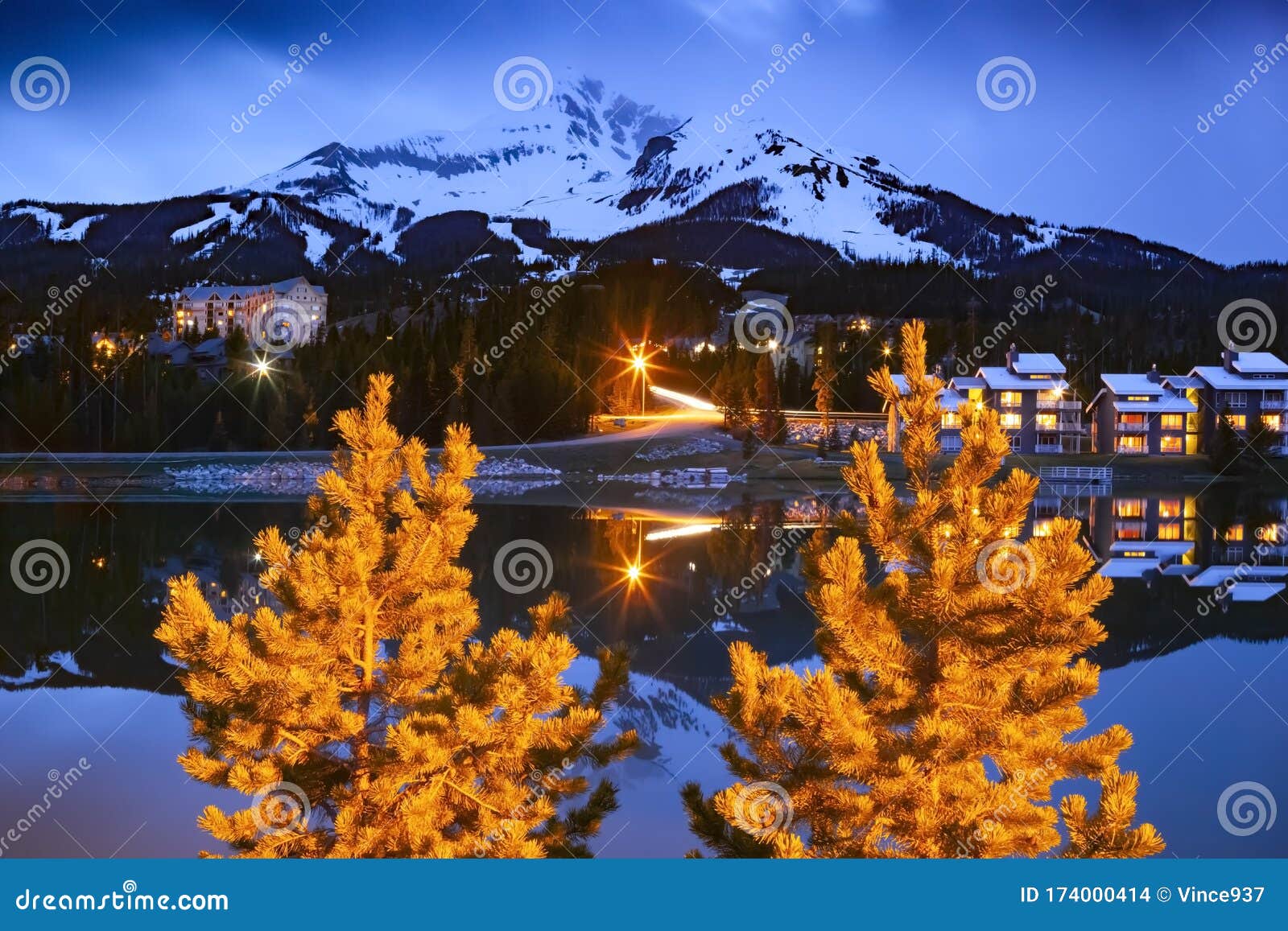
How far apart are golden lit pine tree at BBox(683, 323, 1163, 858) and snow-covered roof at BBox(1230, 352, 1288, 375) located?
22.2 metres

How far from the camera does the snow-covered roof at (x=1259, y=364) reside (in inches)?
836

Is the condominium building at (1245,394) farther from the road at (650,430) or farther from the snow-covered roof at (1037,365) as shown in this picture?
the road at (650,430)

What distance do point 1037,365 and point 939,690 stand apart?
23748 mm

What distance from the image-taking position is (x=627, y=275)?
42.3 m

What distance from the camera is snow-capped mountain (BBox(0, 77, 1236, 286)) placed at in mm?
28281

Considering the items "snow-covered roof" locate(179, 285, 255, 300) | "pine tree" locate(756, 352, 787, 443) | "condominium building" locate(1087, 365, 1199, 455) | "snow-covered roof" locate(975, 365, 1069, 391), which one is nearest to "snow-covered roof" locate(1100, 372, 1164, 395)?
"condominium building" locate(1087, 365, 1199, 455)

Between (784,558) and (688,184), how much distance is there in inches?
1570

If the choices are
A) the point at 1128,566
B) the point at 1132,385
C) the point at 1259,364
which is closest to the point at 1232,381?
the point at 1259,364

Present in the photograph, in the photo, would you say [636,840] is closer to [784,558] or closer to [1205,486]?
[784,558]

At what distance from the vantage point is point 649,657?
7820 mm

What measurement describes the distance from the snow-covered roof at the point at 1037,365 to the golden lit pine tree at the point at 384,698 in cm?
2364

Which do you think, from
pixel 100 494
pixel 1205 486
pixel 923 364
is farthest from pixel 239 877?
pixel 1205 486

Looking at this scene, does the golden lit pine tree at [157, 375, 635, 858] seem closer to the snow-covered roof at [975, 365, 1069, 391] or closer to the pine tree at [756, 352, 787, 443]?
the pine tree at [756, 352, 787, 443]

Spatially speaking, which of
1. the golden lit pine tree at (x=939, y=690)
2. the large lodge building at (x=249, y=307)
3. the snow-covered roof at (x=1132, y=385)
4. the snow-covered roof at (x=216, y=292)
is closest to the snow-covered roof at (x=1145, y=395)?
the snow-covered roof at (x=1132, y=385)
